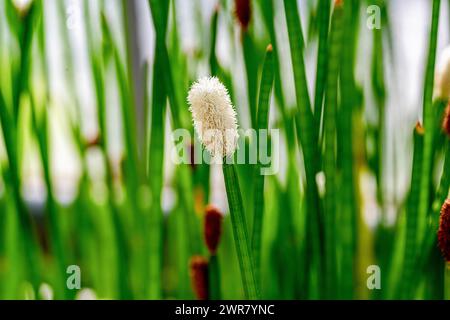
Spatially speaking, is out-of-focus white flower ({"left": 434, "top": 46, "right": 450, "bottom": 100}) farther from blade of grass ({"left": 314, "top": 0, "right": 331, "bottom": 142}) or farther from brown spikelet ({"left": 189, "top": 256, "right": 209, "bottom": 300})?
brown spikelet ({"left": 189, "top": 256, "right": 209, "bottom": 300})

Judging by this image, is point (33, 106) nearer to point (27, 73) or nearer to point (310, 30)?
point (27, 73)

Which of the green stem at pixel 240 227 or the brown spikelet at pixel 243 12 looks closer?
the green stem at pixel 240 227

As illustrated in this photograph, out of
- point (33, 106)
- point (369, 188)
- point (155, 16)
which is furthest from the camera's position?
point (369, 188)

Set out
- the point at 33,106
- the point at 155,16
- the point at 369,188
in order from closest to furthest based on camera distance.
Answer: the point at 155,16, the point at 33,106, the point at 369,188

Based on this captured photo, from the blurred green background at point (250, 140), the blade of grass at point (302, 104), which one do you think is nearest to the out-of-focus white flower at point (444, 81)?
the blurred green background at point (250, 140)

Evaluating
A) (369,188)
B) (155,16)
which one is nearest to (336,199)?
(155,16)

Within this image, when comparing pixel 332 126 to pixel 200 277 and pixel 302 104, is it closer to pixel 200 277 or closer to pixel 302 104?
pixel 302 104

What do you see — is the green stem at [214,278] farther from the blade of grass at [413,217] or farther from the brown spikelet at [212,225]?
the blade of grass at [413,217]
